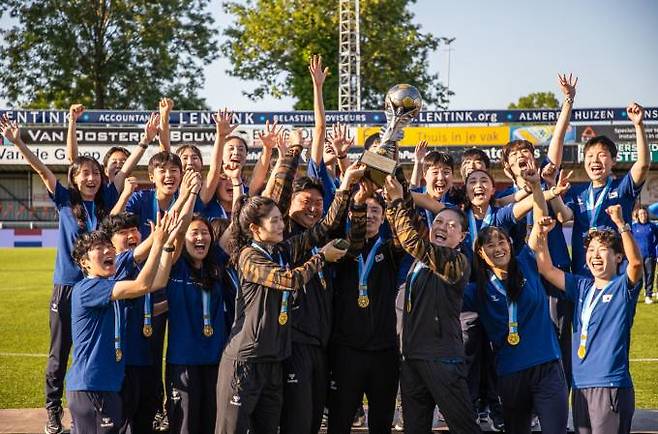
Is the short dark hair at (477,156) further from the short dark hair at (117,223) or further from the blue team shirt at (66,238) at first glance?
the blue team shirt at (66,238)

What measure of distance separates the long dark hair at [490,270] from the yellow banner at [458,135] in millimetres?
25124

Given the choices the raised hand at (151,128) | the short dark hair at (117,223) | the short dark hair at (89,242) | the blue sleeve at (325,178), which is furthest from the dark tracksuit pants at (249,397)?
the raised hand at (151,128)

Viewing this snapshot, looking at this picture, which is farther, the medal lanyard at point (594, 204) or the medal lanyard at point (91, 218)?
the medal lanyard at point (91, 218)

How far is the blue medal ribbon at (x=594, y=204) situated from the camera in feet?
20.8

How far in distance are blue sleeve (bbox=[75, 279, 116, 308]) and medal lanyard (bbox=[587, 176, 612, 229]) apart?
355 cm

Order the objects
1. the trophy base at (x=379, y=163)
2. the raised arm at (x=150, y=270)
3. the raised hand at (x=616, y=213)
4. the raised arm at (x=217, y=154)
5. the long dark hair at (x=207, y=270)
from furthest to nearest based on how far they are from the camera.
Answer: the raised arm at (x=217, y=154) → the long dark hair at (x=207, y=270) → the raised hand at (x=616, y=213) → the raised arm at (x=150, y=270) → the trophy base at (x=379, y=163)

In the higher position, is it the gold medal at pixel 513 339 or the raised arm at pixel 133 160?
the raised arm at pixel 133 160

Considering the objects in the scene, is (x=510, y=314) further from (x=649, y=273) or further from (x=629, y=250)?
(x=649, y=273)

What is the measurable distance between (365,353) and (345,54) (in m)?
26.9

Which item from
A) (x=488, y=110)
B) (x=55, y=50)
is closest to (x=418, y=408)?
(x=488, y=110)

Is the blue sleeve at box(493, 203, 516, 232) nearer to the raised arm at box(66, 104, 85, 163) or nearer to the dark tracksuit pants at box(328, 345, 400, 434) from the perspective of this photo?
the dark tracksuit pants at box(328, 345, 400, 434)

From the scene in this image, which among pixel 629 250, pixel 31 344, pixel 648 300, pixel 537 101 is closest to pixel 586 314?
pixel 629 250

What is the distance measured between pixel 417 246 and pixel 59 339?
309cm

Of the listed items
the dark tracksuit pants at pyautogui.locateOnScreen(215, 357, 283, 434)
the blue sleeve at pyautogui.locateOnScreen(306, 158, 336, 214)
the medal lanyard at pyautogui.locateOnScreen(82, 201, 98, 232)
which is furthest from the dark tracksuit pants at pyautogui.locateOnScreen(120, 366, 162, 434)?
the blue sleeve at pyautogui.locateOnScreen(306, 158, 336, 214)
